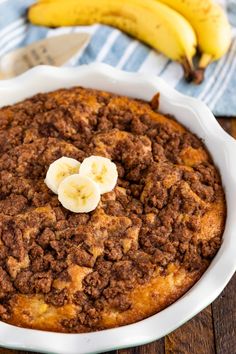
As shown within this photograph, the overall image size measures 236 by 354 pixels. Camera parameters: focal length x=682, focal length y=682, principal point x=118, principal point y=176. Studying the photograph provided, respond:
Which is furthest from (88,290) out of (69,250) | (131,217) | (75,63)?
(75,63)

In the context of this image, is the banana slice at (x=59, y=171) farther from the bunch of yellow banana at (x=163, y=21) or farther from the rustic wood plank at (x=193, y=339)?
the bunch of yellow banana at (x=163, y=21)

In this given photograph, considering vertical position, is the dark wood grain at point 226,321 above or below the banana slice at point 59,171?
below

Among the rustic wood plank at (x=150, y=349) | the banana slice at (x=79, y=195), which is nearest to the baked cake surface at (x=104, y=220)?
the banana slice at (x=79, y=195)

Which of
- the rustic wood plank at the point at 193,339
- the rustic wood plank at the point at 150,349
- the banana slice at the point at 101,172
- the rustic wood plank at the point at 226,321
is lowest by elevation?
the rustic wood plank at the point at 150,349

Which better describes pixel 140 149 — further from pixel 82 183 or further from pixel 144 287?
pixel 144 287

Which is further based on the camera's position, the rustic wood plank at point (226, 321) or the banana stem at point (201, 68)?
the banana stem at point (201, 68)

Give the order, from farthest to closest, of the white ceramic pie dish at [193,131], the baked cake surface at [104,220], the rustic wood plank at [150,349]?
the rustic wood plank at [150,349]
the baked cake surface at [104,220]
the white ceramic pie dish at [193,131]
